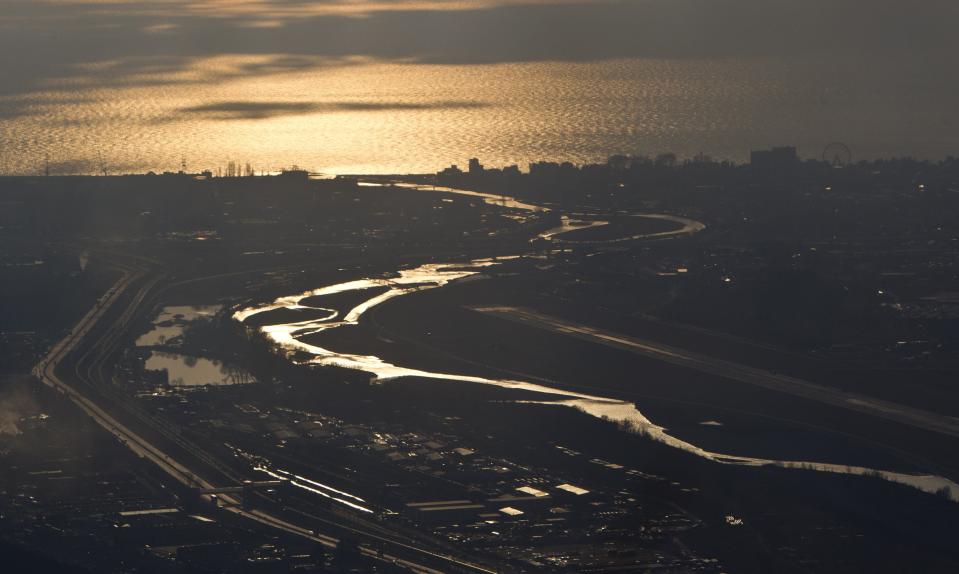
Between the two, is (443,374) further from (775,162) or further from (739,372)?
(775,162)

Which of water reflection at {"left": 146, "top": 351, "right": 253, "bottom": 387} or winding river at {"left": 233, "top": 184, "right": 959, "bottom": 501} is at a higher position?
winding river at {"left": 233, "top": 184, "right": 959, "bottom": 501}

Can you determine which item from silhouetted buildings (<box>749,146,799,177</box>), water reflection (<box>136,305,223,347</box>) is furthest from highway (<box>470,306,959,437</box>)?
silhouetted buildings (<box>749,146,799,177</box>)

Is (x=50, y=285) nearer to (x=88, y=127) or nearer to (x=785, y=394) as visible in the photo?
(x=785, y=394)

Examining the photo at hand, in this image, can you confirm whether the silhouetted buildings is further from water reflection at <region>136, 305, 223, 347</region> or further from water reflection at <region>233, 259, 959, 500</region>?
water reflection at <region>136, 305, 223, 347</region>

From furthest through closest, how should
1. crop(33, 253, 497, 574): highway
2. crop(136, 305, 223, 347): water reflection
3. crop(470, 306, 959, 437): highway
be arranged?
crop(136, 305, 223, 347): water reflection, crop(470, 306, 959, 437): highway, crop(33, 253, 497, 574): highway

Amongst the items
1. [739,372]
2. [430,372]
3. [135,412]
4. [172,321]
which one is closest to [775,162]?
[172,321]

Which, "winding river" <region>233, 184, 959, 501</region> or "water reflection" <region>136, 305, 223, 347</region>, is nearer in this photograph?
"winding river" <region>233, 184, 959, 501</region>

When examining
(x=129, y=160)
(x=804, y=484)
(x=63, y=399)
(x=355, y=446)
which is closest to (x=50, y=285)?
(x=63, y=399)
